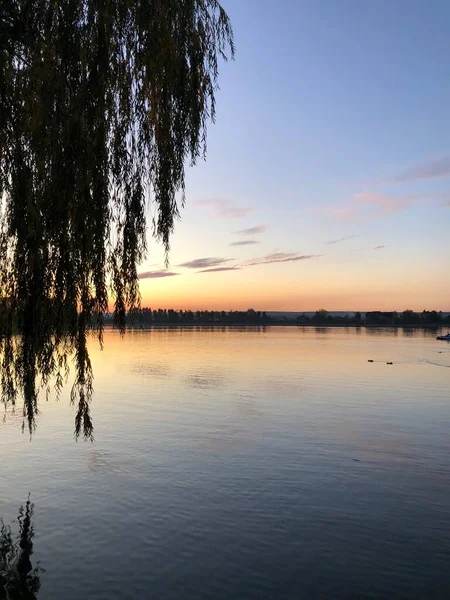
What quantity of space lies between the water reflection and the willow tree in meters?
2.71

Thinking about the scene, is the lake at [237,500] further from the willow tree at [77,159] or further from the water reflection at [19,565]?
the willow tree at [77,159]

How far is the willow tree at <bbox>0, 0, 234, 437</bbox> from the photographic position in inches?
280

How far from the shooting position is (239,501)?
12.8 meters

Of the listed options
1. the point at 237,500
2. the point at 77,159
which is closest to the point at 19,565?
the point at 237,500

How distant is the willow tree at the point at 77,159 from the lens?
7.12 m

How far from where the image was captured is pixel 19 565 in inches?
351

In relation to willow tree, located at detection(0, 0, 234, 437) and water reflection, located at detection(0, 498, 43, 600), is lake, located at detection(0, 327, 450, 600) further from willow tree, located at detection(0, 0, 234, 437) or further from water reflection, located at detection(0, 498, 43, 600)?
willow tree, located at detection(0, 0, 234, 437)

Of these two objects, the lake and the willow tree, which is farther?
the lake

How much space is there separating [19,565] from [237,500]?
18.4ft

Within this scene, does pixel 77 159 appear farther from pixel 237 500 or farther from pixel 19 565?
pixel 237 500

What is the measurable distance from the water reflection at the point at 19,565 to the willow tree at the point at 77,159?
8.89 feet

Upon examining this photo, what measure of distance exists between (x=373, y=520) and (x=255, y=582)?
4.11 metres

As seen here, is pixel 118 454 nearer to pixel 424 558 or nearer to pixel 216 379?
pixel 424 558

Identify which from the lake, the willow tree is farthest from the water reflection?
the willow tree
